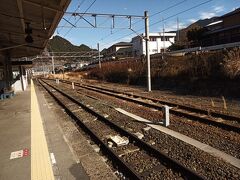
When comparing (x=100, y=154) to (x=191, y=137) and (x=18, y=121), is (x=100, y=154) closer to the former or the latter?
(x=191, y=137)

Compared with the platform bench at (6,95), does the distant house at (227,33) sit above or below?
above

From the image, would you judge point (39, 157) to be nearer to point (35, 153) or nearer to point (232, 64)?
point (35, 153)

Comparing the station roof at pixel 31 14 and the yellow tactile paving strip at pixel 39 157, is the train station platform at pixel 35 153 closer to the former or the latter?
the yellow tactile paving strip at pixel 39 157

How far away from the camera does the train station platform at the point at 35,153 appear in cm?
591

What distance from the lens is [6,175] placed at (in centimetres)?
595

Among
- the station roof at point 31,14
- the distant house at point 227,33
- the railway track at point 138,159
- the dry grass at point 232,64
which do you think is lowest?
the railway track at point 138,159

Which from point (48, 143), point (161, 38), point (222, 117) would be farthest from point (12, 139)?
point (161, 38)

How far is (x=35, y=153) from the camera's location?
7.22 m

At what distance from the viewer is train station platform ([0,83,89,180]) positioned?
591cm

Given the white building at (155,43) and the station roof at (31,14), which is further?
the white building at (155,43)

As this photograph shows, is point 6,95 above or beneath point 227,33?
beneath

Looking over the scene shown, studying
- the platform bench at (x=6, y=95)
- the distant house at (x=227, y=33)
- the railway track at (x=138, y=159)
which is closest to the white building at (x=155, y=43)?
the distant house at (x=227, y=33)

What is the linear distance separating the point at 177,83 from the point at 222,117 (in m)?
12.1

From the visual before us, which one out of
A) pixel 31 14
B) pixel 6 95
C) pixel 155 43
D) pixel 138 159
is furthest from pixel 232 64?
pixel 155 43
